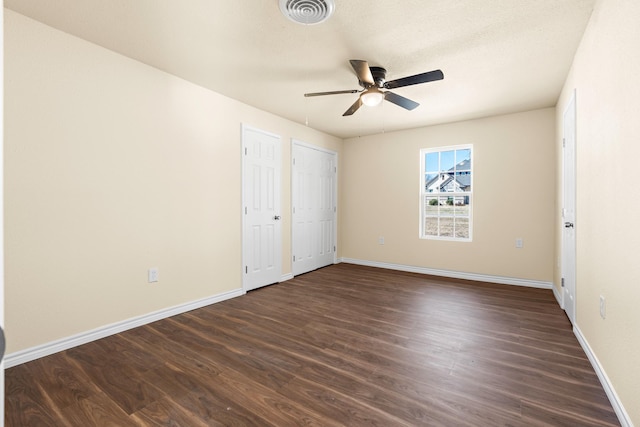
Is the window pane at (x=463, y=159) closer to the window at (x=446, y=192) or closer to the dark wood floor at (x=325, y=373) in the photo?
the window at (x=446, y=192)

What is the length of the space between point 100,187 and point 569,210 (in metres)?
4.25

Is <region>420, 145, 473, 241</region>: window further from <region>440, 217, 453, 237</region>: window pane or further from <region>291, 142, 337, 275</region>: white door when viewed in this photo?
<region>291, 142, 337, 275</region>: white door

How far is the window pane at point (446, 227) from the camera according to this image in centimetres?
492

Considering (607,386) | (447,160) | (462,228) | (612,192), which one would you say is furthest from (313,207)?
(607,386)

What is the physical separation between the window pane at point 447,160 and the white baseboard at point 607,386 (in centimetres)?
290

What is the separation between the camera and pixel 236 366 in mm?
2250

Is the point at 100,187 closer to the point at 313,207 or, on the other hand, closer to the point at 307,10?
the point at 307,10

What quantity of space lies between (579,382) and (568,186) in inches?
73.7

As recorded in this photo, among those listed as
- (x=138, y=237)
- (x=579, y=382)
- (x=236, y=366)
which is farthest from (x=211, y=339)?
(x=579, y=382)

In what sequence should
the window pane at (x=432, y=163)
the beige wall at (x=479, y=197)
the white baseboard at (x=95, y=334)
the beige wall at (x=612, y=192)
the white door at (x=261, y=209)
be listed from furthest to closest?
the window pane at (x=432, y=163)
the beige wall at (x=479, y=197)
the white door at (x=261, y=209)
the white baseboard at (x=95, y=334)
the beige wall at (x=612, y=192)

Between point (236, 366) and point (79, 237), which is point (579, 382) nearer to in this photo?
point (236, 366)

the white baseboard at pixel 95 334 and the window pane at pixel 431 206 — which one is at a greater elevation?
the window pane at pixel 431 206

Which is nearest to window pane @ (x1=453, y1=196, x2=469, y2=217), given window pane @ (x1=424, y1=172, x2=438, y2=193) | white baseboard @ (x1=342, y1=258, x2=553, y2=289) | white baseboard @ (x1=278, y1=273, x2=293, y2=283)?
window pane @ (x1=424, y1=172, x2=438, y2=193)

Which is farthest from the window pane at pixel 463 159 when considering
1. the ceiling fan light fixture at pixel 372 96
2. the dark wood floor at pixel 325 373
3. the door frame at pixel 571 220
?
the ceiling fan light fixture at pixel 372 96
